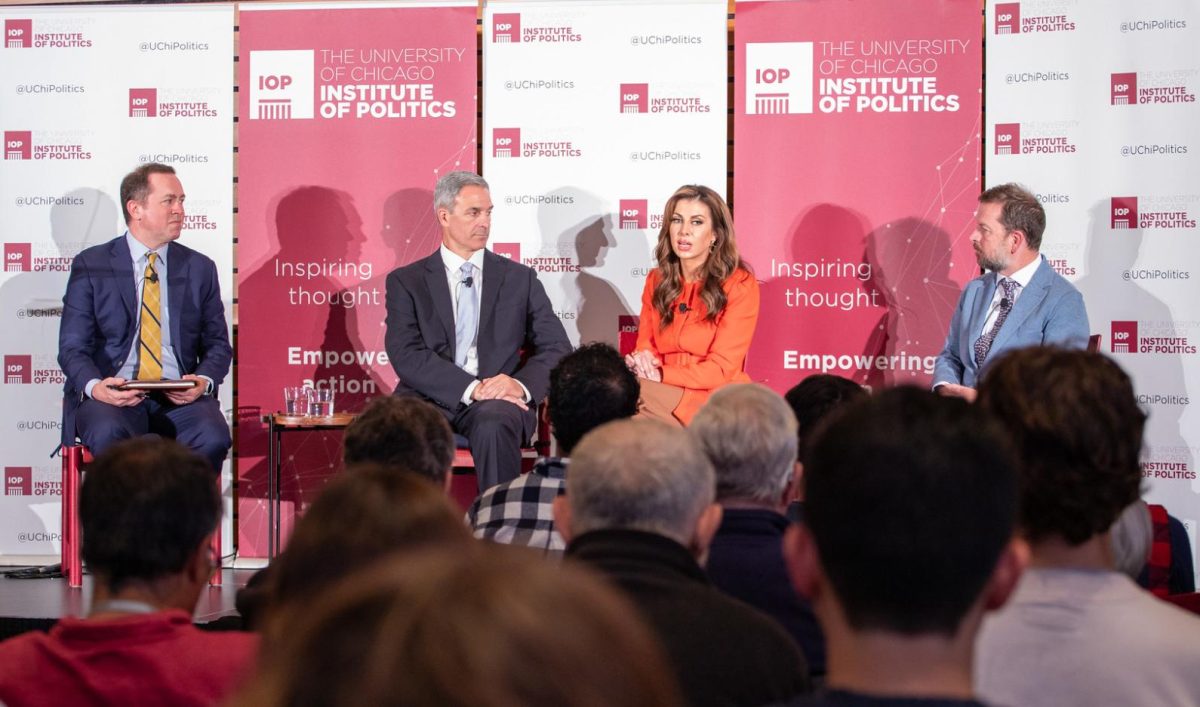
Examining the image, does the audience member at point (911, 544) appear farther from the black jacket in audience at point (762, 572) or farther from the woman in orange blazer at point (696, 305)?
the woman in orange blazer at point (696, 305)

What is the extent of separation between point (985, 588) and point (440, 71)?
5080 mm

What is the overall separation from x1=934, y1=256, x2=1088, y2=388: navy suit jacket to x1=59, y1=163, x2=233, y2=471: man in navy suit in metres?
3.02

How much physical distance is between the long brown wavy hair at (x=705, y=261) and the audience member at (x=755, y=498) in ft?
8.36

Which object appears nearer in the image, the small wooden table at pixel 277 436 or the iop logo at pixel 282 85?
the small wooden table at pixel 277 436

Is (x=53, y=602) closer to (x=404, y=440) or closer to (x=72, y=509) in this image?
(x=72, y=509)

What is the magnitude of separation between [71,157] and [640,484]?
485 centimetres

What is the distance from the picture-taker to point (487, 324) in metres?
5.11

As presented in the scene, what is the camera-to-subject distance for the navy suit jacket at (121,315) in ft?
16.6

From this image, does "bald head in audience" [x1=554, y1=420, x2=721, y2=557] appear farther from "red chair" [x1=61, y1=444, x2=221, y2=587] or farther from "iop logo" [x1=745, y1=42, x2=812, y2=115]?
"iop logo" [x1=745, y1=42, x2=812, y2=115]

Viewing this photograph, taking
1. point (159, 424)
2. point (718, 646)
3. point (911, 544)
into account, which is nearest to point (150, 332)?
point (159, 424)

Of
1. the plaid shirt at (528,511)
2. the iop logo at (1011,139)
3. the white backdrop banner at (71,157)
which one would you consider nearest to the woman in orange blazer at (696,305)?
the iop logo at (1011,139)

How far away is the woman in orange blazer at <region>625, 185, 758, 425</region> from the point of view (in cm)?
495

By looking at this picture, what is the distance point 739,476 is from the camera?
7.73ft

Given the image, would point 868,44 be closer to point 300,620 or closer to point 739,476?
point 739,476
